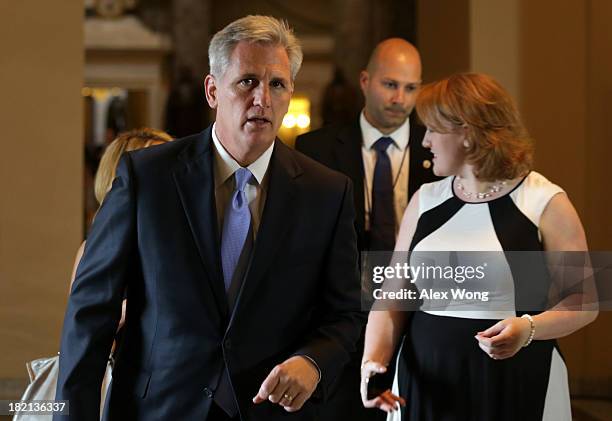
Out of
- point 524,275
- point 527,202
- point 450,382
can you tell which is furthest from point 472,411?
point 527,202

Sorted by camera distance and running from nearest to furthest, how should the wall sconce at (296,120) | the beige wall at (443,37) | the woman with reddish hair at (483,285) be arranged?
the woman with reddish hair at (483,285)
the beige wall at (443,37)
the wall sconce at (296,120)

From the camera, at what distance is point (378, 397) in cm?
288

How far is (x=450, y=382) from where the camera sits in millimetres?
3053

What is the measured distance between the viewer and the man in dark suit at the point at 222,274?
2.32 meters

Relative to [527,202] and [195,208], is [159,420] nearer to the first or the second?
[195,208]

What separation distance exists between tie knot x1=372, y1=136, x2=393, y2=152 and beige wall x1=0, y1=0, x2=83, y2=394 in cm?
236

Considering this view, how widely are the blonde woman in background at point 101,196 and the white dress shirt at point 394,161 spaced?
120cm

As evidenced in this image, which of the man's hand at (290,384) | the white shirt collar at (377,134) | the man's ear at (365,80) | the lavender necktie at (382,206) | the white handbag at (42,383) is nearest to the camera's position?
the man's hand at (290,384)

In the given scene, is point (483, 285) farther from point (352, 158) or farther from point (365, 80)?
point (365, 80)

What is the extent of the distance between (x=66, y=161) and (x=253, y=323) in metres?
4.26

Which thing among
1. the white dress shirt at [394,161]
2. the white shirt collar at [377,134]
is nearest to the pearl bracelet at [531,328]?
the white dress shirt at [394,161]

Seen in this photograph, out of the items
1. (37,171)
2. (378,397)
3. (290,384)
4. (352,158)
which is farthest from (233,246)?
(37,171)

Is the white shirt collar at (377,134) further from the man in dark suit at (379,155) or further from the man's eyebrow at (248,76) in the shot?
the man's eyebrow at (248,76)

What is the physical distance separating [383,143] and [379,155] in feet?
0.21
